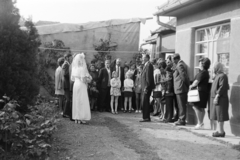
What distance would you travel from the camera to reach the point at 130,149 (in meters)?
6.30

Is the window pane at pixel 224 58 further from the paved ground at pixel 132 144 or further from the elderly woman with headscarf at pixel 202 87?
the paved ground at pixel 132 144

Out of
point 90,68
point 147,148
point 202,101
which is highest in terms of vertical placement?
point 90,68

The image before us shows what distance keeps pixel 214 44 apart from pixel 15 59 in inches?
240

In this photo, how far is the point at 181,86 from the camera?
9.42 metres

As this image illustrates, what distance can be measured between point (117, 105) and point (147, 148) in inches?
261

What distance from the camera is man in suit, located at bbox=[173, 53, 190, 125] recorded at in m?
9.38

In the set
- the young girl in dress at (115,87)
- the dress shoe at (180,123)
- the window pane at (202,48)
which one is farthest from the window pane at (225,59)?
the young girl in dress at (115,87)

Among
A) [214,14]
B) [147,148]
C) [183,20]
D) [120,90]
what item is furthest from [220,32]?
[120,90]

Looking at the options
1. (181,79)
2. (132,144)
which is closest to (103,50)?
(181,79)

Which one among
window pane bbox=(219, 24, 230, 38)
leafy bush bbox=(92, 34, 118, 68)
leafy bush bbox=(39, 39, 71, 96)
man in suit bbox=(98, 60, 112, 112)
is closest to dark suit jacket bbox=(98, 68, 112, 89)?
man in suit bbox=(98, 60, 112, 112)

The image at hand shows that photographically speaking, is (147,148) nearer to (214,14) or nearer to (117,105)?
(214,14)

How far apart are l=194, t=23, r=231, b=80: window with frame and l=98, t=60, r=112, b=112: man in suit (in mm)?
4049

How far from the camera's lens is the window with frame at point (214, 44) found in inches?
342

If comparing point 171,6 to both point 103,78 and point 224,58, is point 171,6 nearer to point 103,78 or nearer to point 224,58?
point 224,58
